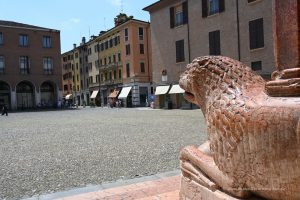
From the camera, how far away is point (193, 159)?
281cm

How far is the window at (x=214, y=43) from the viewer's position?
2720cm

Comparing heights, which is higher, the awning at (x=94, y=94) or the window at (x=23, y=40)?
the window at (x=23, y=40)

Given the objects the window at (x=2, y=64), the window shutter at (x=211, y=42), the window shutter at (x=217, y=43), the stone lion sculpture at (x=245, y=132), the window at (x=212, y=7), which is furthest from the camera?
the window at (x=2, y=64)

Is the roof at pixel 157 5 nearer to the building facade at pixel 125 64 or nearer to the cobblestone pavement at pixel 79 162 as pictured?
the building facade at pixel 125 64

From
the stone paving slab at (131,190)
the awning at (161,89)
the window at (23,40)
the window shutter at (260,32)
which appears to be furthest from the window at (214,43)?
the window at (23,40)

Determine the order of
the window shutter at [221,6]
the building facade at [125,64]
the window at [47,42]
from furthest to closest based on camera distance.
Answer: the window at [47,42] → the building facade at [125,64] → the window shutter at [221,6]

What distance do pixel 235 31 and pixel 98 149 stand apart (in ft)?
64.3

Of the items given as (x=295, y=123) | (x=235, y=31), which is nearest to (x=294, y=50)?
(x=295, y=123)

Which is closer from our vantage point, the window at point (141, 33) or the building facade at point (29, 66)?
the building facade at point (29, 66)

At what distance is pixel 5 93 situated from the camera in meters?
45.5

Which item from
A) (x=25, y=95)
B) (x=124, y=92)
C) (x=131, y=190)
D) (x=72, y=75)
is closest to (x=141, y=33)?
(x=124, y=92)

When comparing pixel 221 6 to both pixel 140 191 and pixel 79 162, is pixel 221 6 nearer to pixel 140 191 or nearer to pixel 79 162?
pixel 79 162

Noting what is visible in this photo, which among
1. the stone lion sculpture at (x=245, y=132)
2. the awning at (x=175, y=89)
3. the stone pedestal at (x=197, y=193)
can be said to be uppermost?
the awning at (x=175, y=89)

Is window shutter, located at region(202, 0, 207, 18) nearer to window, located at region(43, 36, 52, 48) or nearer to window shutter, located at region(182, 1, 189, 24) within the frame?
window shutter, located at region(182, 1, 189, 24)
